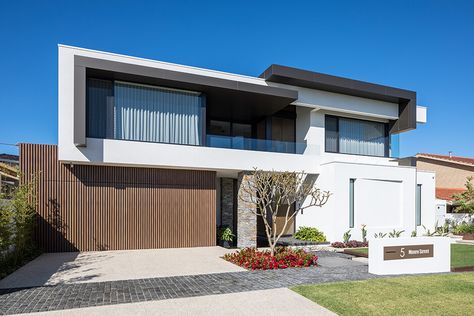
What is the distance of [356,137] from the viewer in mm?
18609

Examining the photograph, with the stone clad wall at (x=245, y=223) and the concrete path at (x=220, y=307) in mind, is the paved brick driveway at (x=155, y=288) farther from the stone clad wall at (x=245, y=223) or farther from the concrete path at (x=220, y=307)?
the stone clad wall at (x=245, y=223)

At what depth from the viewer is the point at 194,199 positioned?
1434cm

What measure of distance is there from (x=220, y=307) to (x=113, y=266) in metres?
5.08

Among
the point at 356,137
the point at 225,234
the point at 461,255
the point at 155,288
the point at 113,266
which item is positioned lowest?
the point at 461,255

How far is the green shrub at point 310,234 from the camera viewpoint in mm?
15656

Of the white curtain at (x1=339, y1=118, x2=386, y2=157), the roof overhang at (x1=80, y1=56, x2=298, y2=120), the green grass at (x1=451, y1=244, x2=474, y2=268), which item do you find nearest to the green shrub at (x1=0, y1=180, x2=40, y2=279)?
the roof overhang at (x1=80, y1=56, x2=298, y2=120)

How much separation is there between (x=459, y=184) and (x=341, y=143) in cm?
1706

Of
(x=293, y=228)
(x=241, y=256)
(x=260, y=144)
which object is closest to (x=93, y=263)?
(x=241, y=256)

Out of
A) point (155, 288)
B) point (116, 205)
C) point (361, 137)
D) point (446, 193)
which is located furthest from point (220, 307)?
point (446, 193)

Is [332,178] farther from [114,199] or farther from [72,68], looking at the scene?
[72,68]

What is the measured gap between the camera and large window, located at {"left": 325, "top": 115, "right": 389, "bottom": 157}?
17984 mm

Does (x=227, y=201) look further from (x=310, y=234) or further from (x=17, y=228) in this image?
(x=17, y=228)

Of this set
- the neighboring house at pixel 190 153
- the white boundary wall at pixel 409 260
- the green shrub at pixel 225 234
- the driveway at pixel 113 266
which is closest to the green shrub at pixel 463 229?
the neighboring house at pixel 190 153

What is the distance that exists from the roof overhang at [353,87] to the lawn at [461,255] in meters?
6.64
